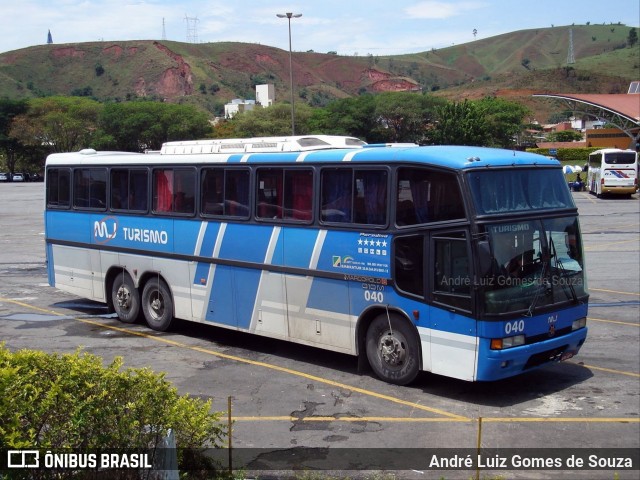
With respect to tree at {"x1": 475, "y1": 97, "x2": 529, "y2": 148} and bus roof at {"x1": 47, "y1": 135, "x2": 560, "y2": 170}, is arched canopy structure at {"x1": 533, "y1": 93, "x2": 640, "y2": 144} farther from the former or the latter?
bus roof at {"x1": 47, "y1": 135, "x2": 560, "y2": 170}

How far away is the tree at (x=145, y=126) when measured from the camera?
3292 inches

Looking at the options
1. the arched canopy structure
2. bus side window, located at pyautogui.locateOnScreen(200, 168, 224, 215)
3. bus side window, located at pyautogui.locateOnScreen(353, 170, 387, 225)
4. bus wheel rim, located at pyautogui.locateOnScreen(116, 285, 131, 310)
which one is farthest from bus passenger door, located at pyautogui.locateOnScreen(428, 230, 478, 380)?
the arched canopy structure

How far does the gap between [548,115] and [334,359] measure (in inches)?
6392

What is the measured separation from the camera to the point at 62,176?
16.1m

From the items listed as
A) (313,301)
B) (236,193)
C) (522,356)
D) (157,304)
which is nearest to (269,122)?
(157,304)

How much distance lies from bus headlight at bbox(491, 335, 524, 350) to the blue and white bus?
2 centimetres

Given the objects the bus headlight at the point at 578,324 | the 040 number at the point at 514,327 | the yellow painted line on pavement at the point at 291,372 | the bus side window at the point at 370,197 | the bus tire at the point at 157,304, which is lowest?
the yellow painted line on pavement at the point at 291,372

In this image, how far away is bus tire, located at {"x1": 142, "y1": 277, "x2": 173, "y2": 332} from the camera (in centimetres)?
1412

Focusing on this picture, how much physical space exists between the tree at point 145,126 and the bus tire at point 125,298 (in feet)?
228

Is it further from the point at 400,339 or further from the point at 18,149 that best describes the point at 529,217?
the point at 18,149

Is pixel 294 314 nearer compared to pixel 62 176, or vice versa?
pixel 294 314

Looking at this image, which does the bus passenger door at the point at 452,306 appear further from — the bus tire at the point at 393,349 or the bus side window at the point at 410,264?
the bus tire at the point at 393,349

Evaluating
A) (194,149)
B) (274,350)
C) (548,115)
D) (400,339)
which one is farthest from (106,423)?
(548,115)

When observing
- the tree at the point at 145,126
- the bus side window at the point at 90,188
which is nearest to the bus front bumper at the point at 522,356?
the bus side window at the point at 90,188
